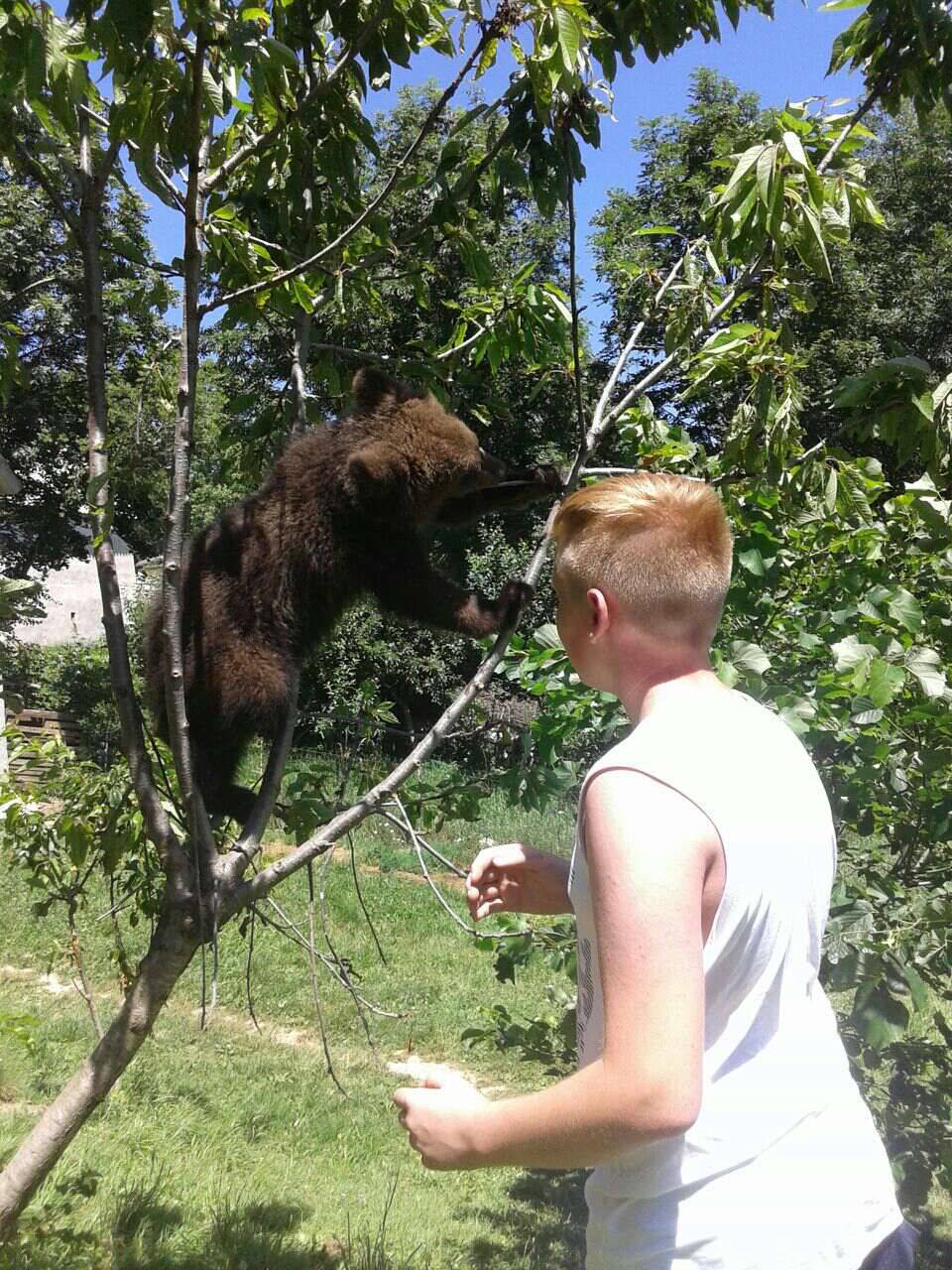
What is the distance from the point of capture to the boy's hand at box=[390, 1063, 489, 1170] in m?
1.20

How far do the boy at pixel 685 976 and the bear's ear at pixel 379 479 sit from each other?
215cm

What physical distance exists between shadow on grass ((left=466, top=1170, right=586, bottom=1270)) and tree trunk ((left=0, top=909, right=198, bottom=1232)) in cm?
213

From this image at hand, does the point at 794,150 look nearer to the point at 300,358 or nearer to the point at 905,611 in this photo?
the point at 905,611

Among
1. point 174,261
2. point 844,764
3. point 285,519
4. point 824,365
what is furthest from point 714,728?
point 824,365

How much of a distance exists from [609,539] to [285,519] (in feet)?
7.65

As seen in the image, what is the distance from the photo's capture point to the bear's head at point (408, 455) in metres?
3.59

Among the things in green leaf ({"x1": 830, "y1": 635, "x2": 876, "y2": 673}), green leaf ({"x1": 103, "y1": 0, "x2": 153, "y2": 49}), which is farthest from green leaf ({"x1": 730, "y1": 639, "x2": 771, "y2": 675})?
green leaf ({"x1": 103, "y1": 0, "x2": 153, "y2": 49})

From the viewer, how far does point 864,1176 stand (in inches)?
52.3

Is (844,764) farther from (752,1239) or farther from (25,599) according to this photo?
(25,599)

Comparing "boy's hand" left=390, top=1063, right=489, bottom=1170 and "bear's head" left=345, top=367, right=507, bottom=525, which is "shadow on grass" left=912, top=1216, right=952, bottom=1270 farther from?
"boy's hand" left=390, top=1063, right=489, bottom=1170

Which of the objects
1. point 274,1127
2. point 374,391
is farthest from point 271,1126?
point 374,391

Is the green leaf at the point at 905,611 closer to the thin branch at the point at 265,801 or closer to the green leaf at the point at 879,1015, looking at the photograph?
the green leaf at the point at 879,1015

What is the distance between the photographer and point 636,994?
1.08 meters

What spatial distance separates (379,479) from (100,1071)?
2.03 meters
